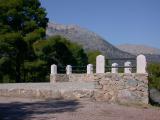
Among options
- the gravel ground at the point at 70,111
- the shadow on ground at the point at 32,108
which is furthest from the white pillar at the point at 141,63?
the shadow on ground at the point at 32,108

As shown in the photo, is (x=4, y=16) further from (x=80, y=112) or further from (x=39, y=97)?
(x=80, y=112)

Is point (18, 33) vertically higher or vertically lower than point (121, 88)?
higher

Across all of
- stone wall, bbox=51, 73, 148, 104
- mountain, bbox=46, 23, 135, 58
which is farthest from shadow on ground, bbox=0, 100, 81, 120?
mountain, bbox=46, 23, 135, 58

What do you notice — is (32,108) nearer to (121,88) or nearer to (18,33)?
(121,88)

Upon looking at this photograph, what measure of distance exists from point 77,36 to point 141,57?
84265mm

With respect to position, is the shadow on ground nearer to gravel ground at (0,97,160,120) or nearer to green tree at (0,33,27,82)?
gravel ground at (0,97,160,120)

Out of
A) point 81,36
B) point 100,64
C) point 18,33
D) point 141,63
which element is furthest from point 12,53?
point 81,36

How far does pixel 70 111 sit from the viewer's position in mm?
14617

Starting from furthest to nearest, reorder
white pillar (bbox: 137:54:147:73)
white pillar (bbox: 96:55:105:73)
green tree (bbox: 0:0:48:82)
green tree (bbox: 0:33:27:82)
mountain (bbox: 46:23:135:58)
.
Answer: mountain (bbox: 46:23:135:58) → green tree (bbox: 0:0:48:82) → green tree (bbox: 0:33:27:82) → white pillar (bbox: 96:55:105:73) → white pillar (bbox: 137:54:147:73)

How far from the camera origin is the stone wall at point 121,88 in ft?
56.2

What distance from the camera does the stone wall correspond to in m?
17.1

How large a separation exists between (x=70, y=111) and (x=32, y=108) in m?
1.67

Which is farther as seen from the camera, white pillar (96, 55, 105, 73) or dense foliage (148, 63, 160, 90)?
dense foliage (148, 63, 160, 90)

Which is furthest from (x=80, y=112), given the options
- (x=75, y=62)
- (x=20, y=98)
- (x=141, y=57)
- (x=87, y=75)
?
(x=75, y=62)
